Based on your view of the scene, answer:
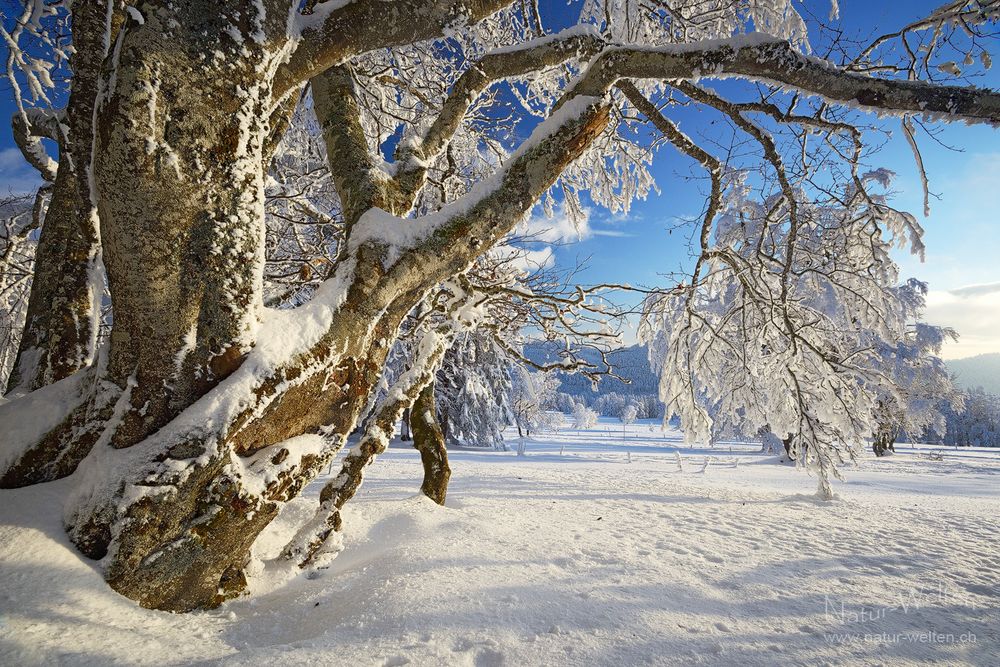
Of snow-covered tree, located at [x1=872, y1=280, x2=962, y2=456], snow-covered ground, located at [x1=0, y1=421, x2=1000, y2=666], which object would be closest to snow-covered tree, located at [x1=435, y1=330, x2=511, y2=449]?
snow-covered ground, located at [x1=0, y1=421, x2=1000, y2=666]

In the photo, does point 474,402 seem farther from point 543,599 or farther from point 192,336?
point 192,336

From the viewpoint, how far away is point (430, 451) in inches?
183

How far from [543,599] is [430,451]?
2.79 metres

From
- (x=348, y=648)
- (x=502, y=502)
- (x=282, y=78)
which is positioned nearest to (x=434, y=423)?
(x=502, y=502)

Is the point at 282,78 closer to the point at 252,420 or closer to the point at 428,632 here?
the point at 252,420

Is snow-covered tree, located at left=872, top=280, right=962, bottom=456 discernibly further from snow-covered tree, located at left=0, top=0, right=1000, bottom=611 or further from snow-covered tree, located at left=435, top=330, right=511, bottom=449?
snow-covered tree, located at left=0, top=0, right=1000, bottom=611

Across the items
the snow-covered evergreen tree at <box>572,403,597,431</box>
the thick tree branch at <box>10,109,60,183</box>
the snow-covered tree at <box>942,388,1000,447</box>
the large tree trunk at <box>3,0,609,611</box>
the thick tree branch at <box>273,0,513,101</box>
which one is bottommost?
the snow-covered evergreen tree at <box>572,403,597,431</box>

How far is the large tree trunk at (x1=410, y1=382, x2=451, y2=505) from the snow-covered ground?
0.57 m

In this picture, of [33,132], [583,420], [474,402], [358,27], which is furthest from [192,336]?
[583,420]

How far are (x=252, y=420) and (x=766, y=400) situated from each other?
296 inches

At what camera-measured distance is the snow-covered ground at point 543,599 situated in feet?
4.40

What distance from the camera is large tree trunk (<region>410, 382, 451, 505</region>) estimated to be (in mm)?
4602

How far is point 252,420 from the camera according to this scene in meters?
1.63

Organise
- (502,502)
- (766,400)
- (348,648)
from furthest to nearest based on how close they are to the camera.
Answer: (766,400) < (502,502) < (348,648)
